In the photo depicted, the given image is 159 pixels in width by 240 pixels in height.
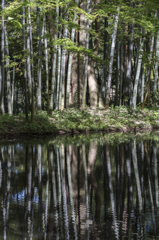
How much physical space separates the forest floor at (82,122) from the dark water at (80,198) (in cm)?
712

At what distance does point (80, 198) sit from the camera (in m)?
4.17

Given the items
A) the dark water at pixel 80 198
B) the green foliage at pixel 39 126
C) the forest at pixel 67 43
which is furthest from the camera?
the green foliage at pixel 39 126

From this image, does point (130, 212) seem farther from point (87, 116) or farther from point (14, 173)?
point (87, 116)

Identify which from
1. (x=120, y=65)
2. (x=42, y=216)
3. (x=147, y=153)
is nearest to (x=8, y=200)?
(x=42, y=216)

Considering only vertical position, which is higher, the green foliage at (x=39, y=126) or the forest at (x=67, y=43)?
the forest at (x=67, y=43)

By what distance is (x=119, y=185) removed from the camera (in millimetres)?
4844

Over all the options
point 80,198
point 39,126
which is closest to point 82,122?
point 39,126

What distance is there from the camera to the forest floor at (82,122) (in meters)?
14.5

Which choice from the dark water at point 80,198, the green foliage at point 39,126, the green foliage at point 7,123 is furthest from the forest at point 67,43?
the dark water at point 80,198

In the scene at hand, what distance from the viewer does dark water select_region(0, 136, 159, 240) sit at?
118 inches

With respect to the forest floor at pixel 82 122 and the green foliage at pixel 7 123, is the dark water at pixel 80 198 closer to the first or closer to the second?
the green foliage at pixel 7 123

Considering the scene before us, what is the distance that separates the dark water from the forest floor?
712 centimetres

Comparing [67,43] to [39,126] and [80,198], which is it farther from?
[80,198]

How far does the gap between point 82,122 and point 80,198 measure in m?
12.6
